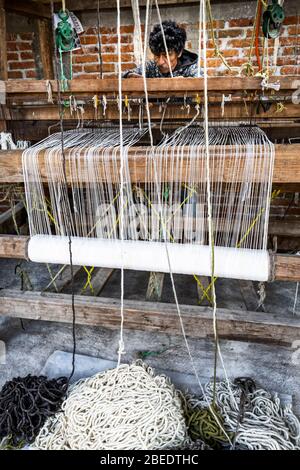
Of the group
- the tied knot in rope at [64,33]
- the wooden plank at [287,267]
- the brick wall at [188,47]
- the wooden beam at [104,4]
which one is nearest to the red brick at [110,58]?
the brick wall at [188,47]

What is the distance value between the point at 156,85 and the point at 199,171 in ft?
1.50

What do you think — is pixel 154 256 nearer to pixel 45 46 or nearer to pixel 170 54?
pixel 170 54

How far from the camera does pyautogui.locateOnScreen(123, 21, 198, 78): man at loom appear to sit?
8.23 feet

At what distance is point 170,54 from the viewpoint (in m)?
2.62

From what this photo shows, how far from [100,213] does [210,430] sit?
1147mm

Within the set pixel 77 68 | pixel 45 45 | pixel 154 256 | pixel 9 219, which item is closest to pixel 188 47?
A: pixel 77 68

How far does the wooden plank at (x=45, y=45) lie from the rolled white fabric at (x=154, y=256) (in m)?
2.02

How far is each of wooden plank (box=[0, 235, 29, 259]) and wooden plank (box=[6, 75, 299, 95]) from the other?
0.67m

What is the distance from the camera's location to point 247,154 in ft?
4.26

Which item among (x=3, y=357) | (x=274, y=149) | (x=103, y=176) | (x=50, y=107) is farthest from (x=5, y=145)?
(x=274, y=149)

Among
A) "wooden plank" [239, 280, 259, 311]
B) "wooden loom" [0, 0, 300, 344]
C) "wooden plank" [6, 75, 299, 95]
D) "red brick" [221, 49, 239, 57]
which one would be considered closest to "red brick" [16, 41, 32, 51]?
"wooden loom" [0, 0, 300, 344]

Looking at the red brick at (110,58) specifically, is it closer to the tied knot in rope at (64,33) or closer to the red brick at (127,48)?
the red brick at (127,48)

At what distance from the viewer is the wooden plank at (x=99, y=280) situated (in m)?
2.40

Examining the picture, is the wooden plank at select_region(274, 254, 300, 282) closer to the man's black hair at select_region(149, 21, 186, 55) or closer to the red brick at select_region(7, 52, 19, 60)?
the man's black hair at select_region(149, 21, 186, 55)
